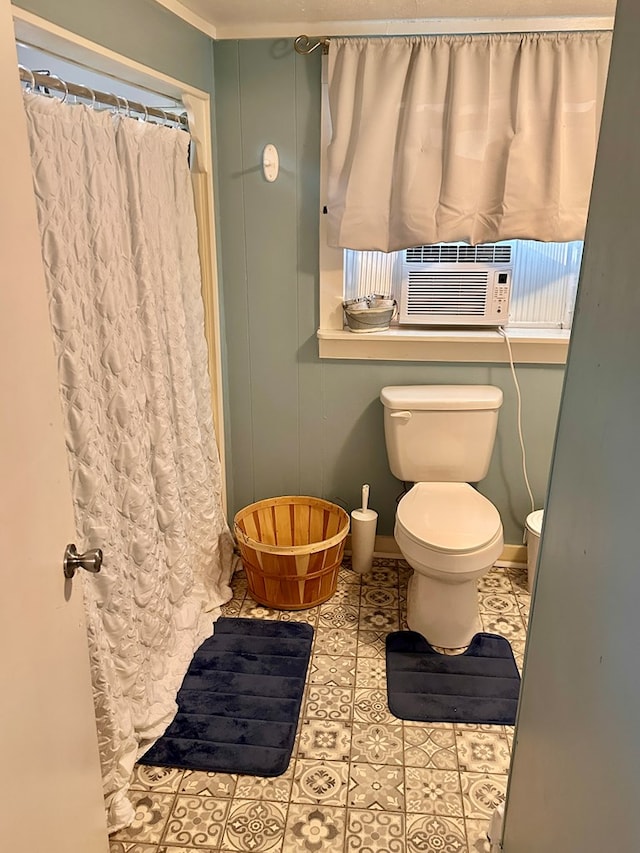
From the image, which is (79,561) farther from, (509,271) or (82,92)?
(509,271)

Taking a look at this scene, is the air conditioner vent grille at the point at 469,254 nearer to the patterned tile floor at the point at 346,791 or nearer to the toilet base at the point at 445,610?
the toilet base at the point at 445,610

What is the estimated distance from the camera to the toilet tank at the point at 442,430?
102 inches

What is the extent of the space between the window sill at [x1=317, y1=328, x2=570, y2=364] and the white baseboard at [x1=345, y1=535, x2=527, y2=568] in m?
0.83

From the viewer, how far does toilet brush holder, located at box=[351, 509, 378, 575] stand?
2.81 meters

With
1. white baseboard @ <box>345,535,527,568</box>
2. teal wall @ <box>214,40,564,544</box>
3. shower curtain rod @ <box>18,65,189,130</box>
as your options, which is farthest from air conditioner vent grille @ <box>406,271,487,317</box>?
shower curtain rod @ <box>18,65,189,130</box>

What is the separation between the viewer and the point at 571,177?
7.84 ft

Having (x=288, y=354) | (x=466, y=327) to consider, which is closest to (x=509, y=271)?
Result: (x=466, y=327)

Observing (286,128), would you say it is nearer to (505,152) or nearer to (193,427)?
(505,152)

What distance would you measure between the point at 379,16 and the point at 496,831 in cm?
252

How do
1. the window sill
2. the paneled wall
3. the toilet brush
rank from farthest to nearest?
the toilet brush
the window sill
the paneled wall

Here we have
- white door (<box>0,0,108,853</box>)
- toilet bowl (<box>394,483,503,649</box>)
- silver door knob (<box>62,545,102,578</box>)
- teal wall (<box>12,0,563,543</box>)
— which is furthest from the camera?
teal wall (<box>12,0,563,543</box>)

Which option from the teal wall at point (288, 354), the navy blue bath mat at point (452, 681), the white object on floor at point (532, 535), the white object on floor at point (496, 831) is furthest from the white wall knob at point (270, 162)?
the white object on floor at point (496, 831)

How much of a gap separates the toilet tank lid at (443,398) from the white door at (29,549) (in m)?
1.61

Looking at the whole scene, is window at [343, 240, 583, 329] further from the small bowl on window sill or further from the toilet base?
the toilet base
